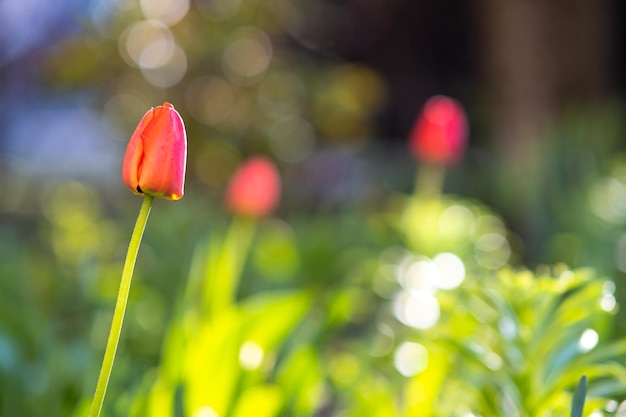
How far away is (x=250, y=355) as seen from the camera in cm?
136

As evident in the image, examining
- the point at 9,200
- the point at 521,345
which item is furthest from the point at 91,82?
the point at 521,345

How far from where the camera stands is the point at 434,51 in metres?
7.90

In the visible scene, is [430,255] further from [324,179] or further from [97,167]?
[97,167]

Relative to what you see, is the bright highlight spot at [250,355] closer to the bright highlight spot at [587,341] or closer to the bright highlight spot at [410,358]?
the bright highlight spot at [410,358]

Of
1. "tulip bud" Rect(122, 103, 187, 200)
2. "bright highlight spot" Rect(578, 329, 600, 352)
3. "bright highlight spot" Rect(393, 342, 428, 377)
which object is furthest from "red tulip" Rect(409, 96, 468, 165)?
"tulip bud" Rect(122, 103, 187, 200)

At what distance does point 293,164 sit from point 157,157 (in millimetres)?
4035

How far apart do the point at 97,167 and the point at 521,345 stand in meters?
5.93

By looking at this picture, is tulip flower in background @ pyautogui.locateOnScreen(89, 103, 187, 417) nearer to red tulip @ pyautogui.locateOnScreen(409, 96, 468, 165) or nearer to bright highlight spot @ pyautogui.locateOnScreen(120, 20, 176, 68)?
red tulip @ pyautogui.locateOnScreen(409, 96, 468, 165)

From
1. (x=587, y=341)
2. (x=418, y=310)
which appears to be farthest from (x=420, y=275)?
(x=587, y=341)

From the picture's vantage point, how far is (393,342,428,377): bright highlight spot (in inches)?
57.1

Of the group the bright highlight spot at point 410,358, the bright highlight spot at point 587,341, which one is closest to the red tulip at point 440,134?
the bright highlight spot at point 410,358

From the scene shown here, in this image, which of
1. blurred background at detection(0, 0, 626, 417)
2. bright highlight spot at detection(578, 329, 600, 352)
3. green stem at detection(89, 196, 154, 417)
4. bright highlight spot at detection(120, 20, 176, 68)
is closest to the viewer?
green stem at detection(89, 196, 154, 417)

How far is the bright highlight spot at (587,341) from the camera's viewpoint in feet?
3.34

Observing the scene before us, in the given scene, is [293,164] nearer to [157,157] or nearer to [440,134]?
[440,134]
